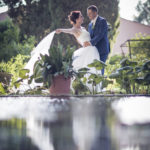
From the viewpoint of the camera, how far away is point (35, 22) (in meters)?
10.5

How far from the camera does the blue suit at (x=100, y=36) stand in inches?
173

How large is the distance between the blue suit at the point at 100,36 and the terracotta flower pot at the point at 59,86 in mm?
1453

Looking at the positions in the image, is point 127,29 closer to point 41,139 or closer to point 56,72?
point 56,72

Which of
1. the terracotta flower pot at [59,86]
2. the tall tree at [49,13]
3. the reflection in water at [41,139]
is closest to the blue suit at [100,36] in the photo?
the terracotta flower pot at [59,86]

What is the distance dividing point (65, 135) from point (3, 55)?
22.8 ft

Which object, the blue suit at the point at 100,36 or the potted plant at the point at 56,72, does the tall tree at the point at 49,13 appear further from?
the potted plant at the point at 56,72

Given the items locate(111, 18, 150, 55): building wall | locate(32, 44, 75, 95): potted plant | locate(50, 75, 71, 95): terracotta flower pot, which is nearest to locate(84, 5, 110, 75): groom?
locate(32, 44, 75, 95): potted plant

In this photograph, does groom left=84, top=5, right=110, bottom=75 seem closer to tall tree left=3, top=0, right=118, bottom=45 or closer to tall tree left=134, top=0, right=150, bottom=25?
tall tree left=3, top=0, right=118, bottom=45

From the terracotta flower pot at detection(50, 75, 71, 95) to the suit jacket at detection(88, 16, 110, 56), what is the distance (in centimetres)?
145

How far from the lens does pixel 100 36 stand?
4387mm

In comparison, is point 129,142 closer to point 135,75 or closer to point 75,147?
point 75,147

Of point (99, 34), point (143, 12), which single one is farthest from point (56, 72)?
point (143, 12)

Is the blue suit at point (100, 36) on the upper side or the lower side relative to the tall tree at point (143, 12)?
lower

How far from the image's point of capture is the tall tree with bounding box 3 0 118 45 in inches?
377
